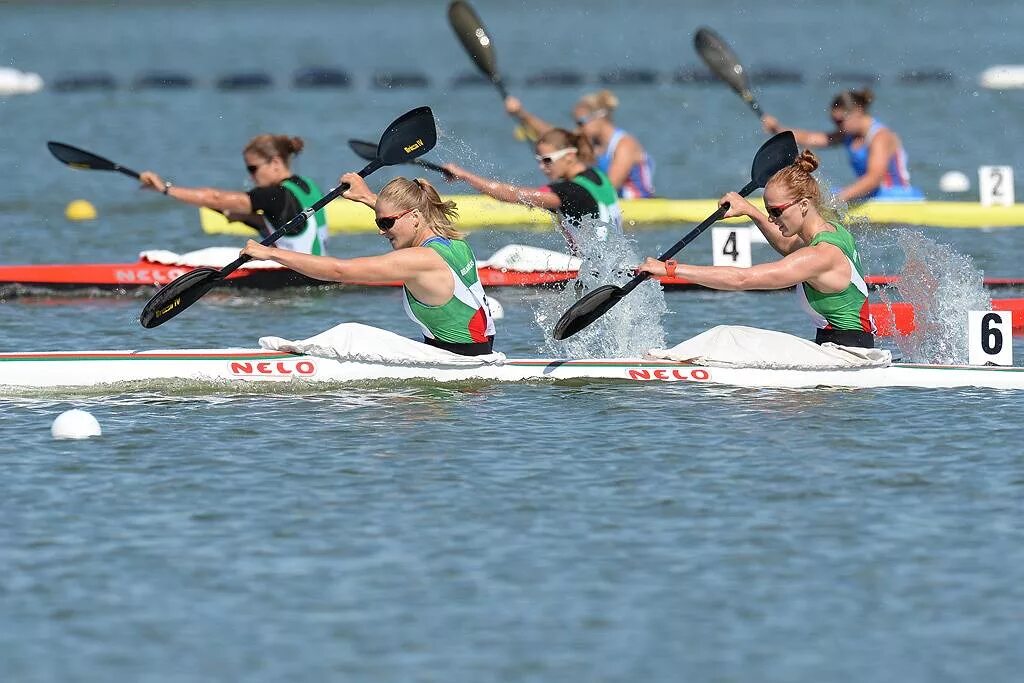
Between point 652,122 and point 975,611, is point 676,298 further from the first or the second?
point 652,122

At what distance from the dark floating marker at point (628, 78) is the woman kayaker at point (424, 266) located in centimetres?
3116

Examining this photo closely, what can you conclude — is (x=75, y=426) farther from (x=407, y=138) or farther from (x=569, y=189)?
(x=569, y=189)

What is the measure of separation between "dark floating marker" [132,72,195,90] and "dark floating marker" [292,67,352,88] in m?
2.45

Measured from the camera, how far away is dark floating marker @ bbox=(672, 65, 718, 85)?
137 feet

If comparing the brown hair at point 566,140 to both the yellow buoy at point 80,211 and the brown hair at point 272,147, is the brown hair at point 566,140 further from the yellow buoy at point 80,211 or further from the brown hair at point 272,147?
the yellow buoy at point 80,211

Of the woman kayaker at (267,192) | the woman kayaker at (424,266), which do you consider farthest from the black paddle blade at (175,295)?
the woman kayaker at (267,192)

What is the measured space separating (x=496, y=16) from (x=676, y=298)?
60.1 m

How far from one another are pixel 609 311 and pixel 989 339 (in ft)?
9.15

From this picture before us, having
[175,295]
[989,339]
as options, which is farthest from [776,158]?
[175,295]

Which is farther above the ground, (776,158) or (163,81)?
(163,81)

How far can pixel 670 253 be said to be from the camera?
1088 cm

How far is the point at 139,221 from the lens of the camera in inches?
842

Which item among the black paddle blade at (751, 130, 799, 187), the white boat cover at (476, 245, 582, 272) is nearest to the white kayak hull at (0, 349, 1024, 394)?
the black paddle blade at (751, 130, 799, 187)

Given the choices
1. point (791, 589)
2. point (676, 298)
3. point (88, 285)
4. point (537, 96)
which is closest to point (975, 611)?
point (791, 589)
